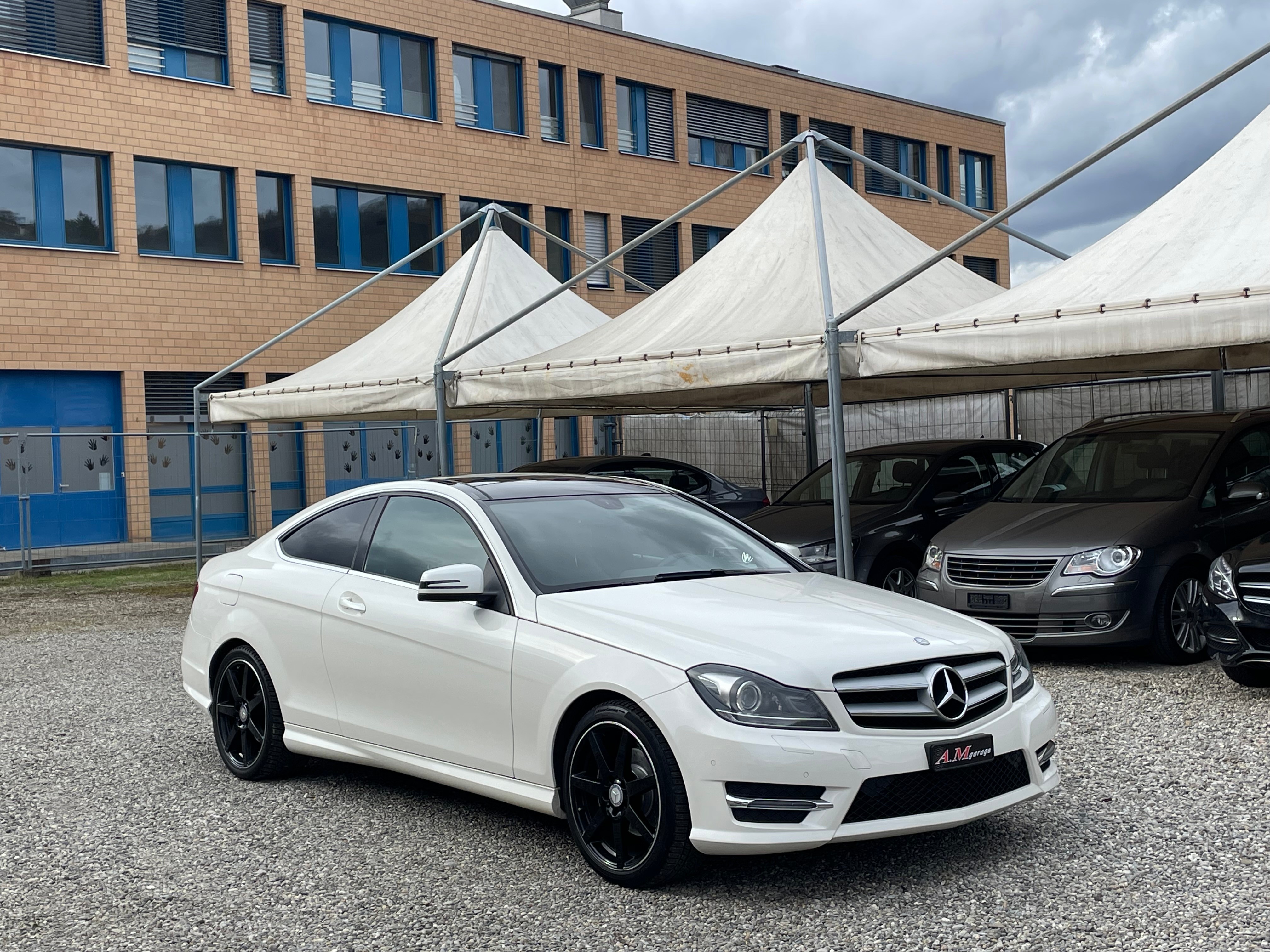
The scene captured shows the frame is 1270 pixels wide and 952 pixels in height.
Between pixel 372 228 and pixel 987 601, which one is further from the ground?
pixel 372 228

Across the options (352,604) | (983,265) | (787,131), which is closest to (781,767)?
(352,604)

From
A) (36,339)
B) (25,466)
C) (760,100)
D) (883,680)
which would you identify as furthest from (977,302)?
(760,100)

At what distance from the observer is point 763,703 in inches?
184

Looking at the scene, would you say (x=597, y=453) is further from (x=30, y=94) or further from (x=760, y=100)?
(x=30, y=94)

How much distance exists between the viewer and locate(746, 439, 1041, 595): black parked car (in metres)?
11.9

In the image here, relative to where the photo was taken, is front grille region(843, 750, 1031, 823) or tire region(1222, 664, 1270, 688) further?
tire region(1222, 664, 1270, 688)

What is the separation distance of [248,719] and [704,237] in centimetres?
2958

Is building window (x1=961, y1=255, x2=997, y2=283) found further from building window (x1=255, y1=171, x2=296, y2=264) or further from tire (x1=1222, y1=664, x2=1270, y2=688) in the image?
tire (x1=1222, y1=664, x2=1270, y2=688)

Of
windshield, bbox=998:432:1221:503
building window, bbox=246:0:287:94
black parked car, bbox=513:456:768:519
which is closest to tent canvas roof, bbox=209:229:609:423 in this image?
black parked car, bbox=513:456:768:519

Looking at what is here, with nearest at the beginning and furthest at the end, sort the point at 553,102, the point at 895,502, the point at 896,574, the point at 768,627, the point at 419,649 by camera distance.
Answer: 1. the point at 768,627
2. the point at 419,649
3. the point at 896,574
4. the point at 895,502
5. the point at 553,102

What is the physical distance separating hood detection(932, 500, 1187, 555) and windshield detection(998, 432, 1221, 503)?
21cm

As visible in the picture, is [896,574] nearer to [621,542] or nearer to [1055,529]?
[1055,529]

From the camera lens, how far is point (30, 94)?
2458cm

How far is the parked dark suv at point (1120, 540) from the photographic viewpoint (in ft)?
30.0
